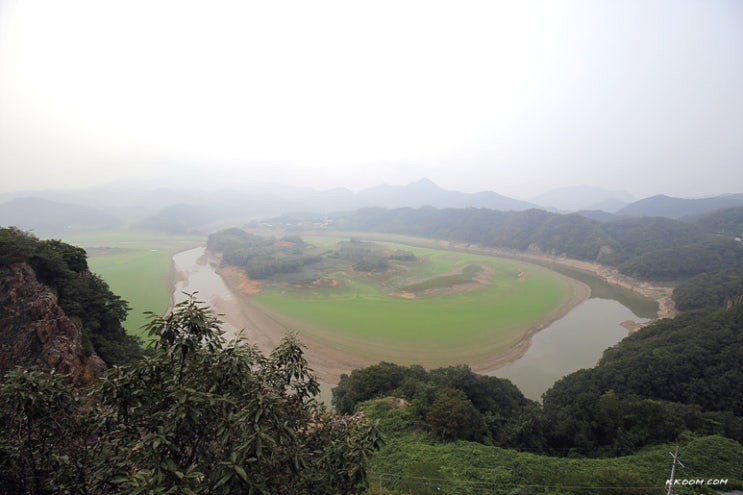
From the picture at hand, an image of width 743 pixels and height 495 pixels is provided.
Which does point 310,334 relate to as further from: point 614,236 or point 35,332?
point 614,236

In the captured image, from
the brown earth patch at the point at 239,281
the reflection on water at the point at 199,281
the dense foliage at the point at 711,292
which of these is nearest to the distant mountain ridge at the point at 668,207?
the dense foliage at the point at 711,292

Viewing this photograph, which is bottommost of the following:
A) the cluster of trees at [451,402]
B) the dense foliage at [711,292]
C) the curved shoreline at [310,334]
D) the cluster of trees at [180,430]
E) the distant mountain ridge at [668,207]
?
the curved shoreline at [310,334]

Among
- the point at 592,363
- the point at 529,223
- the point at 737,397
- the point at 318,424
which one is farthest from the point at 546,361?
the point at 529,223

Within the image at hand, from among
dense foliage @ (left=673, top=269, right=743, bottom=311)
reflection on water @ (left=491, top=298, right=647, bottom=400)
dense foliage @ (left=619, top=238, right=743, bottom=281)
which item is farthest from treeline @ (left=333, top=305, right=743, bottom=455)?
dense foliage @ (left=619, top=238, right=743, bottom=281)

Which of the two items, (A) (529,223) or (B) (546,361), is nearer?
(B) (546,361)

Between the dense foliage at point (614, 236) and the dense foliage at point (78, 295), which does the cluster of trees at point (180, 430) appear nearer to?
the dense foliage at point (78, 295)

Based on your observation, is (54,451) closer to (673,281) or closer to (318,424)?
(318,424)

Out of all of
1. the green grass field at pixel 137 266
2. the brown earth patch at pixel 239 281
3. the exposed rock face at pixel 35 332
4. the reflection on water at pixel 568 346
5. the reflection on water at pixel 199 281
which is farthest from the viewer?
the brown earth patch at pixel 239 281
